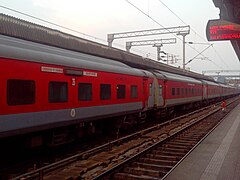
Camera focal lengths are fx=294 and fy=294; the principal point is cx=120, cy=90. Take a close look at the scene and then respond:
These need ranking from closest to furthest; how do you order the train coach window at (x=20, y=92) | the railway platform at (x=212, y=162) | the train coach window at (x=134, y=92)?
the train coach window at (x=20, y=92), the railway platform at (x=212, y=162), the train coach window at (x=134, y=92)

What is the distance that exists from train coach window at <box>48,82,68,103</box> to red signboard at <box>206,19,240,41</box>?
21.7 ft

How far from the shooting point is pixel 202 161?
845cm

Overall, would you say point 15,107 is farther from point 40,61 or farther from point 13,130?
point 40,61

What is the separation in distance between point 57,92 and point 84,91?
1.44 metres

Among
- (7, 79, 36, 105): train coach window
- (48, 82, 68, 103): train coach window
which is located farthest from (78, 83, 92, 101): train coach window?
(7, 79, 36, 105): train coach window

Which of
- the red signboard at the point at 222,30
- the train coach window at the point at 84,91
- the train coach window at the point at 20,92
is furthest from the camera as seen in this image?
the red signboard at the point at 222,30

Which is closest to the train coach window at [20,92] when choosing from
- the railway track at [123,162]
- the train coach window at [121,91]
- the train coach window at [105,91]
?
the railway track at [123,162]

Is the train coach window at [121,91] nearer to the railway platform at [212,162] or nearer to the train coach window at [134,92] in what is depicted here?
the train coach window at [134,92]

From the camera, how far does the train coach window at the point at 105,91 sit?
10562mm

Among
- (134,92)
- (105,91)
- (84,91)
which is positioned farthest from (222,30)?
(84,91)

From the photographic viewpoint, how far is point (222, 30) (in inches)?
464

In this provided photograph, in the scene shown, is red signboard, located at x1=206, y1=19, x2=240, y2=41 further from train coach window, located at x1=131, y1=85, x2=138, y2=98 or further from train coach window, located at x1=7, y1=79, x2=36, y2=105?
train coach window, located at x1=7, y1=79, x2=36, y2=105

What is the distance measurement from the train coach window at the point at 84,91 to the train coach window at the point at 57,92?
0.74 m

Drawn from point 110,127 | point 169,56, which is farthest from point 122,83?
point 169,56
